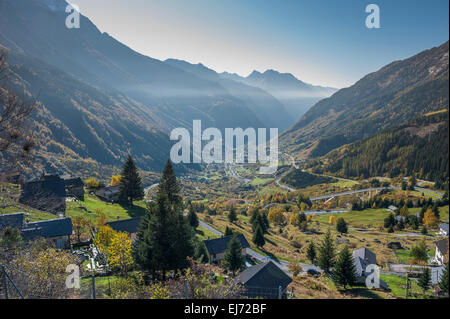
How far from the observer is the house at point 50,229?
34.5 m

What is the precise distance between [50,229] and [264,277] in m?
32.2

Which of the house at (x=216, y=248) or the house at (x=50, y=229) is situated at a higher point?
the house at (x=50, y=229)

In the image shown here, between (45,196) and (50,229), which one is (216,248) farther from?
(45,196)

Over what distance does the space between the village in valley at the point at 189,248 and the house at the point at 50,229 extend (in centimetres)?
13

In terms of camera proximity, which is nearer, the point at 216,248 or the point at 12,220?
the point at 12,220

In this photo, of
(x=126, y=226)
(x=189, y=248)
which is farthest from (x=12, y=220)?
(x=189, y=248)

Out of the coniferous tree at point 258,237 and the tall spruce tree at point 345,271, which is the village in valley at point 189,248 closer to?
the tall spruce tree at point 345,271

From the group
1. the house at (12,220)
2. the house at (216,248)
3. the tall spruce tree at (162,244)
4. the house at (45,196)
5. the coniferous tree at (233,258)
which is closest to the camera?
the tall spruce tree at (162,244)

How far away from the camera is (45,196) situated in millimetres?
53094

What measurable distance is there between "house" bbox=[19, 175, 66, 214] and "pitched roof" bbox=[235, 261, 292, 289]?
1537 inches

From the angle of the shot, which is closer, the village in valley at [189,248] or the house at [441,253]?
the village in valley at [189,248]

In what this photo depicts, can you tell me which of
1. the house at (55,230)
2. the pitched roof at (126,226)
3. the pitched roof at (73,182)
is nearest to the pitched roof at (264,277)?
the pitched roof at (126,226)

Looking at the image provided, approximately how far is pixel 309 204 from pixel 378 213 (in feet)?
132

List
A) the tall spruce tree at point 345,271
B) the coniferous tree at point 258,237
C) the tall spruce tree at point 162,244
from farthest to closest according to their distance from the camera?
the coniferous tree at point 258,237
the tall spruce tree at point 345,271
the tall spruce tree at point 162,244
